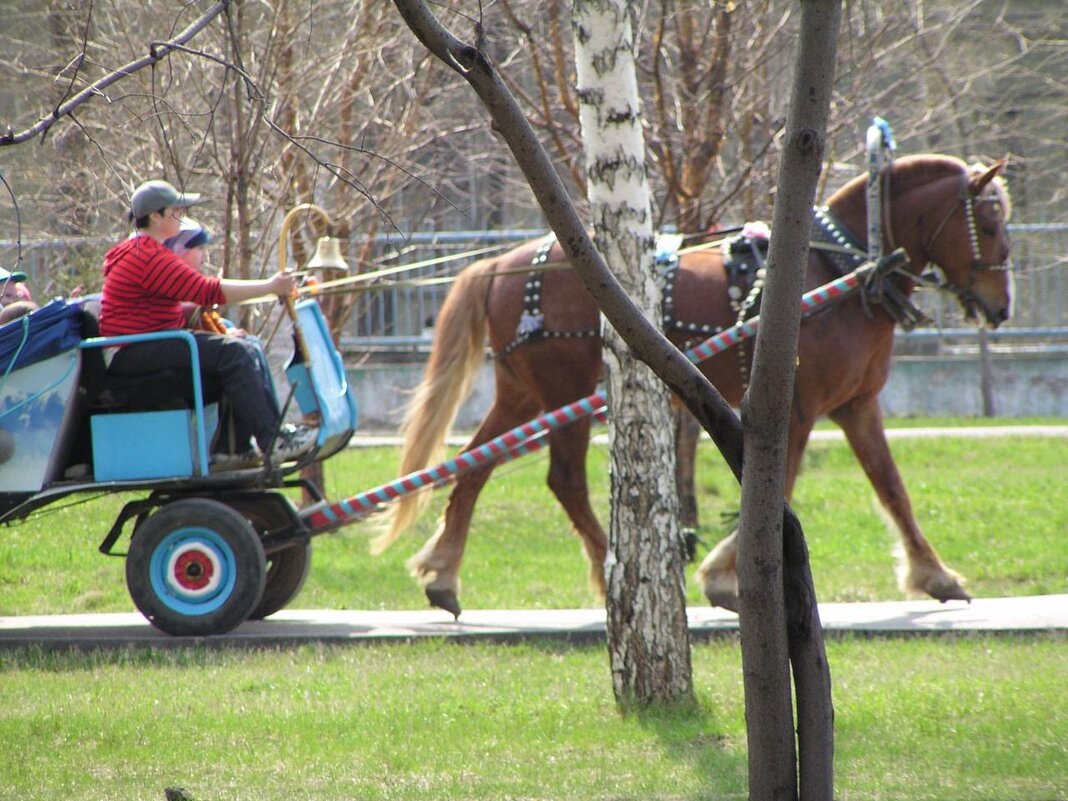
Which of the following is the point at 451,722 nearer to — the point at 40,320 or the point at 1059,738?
the point at 1059,738

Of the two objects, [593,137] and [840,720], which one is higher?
[593,137]

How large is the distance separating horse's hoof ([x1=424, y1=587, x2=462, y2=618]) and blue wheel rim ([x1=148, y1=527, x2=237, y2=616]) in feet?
3.81

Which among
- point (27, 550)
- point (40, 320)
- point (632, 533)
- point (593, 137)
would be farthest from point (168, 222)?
point (27, 550)

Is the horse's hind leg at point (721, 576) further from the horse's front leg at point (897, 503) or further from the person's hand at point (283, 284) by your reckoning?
the person's hand at point (283, 284)

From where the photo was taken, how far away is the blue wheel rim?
7.22 metres

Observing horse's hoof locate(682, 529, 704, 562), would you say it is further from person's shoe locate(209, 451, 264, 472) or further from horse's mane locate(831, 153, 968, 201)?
person's shoe locate(209, 451, 264, 472)

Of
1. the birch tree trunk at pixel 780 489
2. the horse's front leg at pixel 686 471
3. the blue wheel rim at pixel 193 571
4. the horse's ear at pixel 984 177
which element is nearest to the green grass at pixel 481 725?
the blue wheel rim at pixel 193 571

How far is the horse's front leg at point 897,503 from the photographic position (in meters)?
8.01

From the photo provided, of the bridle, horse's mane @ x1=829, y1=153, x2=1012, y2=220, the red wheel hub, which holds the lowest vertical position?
the red wheel hub

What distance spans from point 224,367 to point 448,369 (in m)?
1.84

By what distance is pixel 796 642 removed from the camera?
406 cm

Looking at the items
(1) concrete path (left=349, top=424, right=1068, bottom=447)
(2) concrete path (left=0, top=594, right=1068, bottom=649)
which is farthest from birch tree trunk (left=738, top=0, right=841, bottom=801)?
(1) concrete path (left=349, top=424, right=1068, bottom=447)

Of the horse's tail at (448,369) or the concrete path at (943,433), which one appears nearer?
the horse's tail at (448,369)

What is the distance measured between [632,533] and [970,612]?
2.77m
